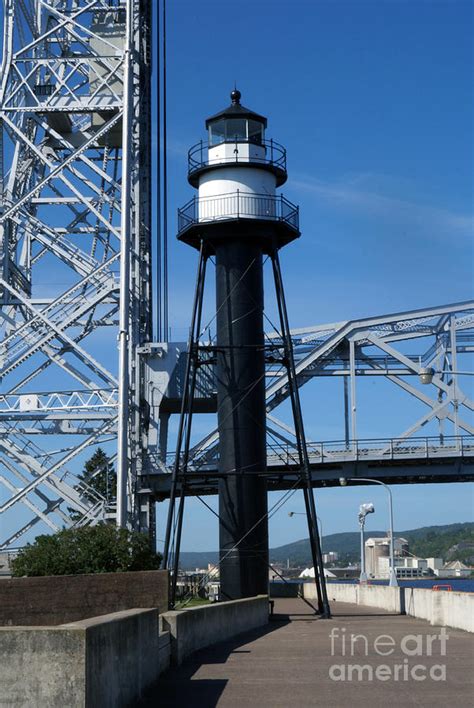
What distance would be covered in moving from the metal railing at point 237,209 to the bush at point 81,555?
42.1 ft

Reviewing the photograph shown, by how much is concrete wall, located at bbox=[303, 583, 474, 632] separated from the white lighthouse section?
14.8 m

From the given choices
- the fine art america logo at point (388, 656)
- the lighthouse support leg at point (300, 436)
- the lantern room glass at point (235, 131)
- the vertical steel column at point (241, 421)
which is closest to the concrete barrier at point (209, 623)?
the fine art america logo at point (388, 656)

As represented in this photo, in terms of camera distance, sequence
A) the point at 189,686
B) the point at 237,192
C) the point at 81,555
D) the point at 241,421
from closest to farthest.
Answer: the point at 189,686, the point at 81,555, the point at 241,421, the point at 237,192

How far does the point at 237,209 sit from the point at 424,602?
15.8 meters

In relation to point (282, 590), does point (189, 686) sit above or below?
above

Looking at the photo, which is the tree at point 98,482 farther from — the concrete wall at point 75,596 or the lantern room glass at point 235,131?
the concrete wall at point 75,596

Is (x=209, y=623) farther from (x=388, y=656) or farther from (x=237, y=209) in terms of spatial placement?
(x=237, y=209)

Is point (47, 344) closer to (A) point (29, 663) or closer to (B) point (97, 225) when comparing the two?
(B) point (97, 225)

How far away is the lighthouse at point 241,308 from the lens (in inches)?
1528

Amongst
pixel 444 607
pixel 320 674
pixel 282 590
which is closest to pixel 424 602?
pixel 444 607

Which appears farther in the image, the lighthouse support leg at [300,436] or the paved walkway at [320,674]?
the lighthouse support leg at [300,436]

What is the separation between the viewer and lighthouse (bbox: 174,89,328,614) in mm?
38812

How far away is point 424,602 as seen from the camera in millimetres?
33656

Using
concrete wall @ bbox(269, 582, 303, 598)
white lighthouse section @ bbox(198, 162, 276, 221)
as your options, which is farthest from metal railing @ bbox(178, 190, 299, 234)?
concrete wall @ bbox(269, 582, 303, 598)
